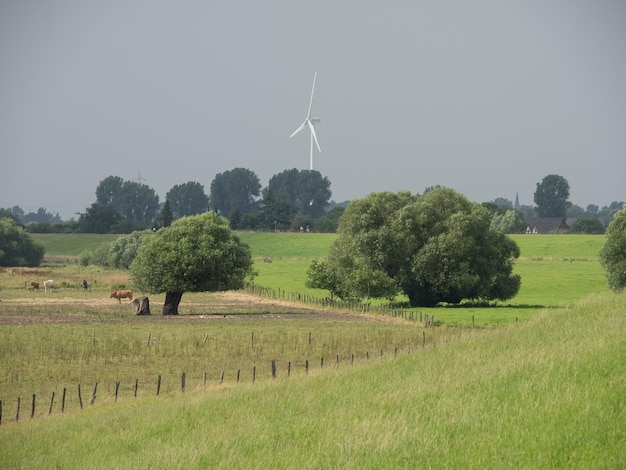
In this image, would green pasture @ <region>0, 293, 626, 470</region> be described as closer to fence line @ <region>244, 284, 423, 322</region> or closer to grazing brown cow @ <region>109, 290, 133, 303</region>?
fence line @ <region>244, 284, 423, 322</region>

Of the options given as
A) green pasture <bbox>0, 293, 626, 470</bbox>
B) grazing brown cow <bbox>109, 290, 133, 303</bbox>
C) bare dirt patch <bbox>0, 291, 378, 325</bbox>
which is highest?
A: green pasture <bbox>0, 293, 626, 470</bbox>

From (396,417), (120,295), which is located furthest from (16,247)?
(396,417)

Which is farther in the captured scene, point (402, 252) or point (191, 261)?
point (402, 252)

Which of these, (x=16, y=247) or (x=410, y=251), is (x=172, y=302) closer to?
(x=410, y=251)

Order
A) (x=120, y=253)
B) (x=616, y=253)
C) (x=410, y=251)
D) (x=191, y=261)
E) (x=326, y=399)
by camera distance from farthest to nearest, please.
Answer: (x=120, y=253), (x=410, y=251), (x=616, y=253), (x=191, y=261), (x=326, y=399)

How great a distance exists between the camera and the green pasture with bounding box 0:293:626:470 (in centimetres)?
2142

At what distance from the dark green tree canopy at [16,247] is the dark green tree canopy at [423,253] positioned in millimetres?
103752

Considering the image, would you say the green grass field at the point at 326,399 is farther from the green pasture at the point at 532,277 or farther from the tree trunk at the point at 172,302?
the green pasture at the point at 532,277

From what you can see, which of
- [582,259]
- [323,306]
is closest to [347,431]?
[323,306]

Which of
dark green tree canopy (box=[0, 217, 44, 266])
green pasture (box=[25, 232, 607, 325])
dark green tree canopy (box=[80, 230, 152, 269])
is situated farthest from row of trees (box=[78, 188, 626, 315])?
dark green tree canopy (box=[0, 217, 44, 266])

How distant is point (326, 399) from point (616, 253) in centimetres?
6105

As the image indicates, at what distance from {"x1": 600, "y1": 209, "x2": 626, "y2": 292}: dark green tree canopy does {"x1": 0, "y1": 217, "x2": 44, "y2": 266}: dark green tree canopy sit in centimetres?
12928

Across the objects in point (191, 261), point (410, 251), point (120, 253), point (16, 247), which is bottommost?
point (120, 253)

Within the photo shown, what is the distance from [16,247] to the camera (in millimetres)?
189875
